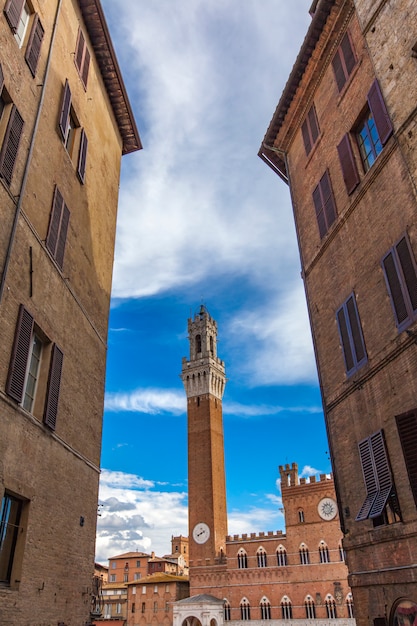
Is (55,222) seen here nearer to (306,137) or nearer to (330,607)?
(306,137)

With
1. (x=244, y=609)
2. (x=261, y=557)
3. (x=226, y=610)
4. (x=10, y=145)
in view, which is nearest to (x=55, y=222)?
(x=10, y=145)

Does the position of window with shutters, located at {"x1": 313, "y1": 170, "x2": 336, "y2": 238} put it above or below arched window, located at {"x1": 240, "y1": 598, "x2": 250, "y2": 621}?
above

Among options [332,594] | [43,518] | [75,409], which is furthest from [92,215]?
[332,594]

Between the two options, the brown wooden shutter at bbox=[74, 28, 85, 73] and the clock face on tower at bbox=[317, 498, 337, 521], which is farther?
the clock face on tower at bbox=[317, 498, 337, 521]

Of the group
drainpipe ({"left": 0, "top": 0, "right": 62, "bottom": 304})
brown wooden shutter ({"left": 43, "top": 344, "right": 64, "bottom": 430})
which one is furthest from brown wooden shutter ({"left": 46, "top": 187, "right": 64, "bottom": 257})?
brown wooden shutter ({"left": 43, "top": 344, "right": 64, "bottom": 430})

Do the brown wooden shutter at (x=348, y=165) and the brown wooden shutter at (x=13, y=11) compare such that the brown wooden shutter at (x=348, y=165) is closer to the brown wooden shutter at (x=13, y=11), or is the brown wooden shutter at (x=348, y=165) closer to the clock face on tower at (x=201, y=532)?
the brown wooden shutter at (x=13, y=11)

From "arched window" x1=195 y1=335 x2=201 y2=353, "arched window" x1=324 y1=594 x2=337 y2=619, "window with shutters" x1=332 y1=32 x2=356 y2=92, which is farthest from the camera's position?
"arched window" x1=195 y1=335 x2=201 y2=353

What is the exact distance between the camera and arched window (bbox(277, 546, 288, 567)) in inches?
1940

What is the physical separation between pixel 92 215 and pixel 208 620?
46834 mm

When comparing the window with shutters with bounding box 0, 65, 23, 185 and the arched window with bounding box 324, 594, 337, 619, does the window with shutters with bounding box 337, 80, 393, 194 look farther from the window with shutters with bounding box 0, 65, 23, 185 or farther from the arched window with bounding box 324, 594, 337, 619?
the arched window with bounding box 324, 594, 337, 619

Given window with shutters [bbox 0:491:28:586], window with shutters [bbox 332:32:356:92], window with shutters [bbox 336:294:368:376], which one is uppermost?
window with shutters [bbox 332:32:356:92]

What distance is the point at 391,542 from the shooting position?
27.7 feet

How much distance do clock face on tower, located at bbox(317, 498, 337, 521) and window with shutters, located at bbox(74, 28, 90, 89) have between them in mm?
46699

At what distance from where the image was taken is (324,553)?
47.4m
